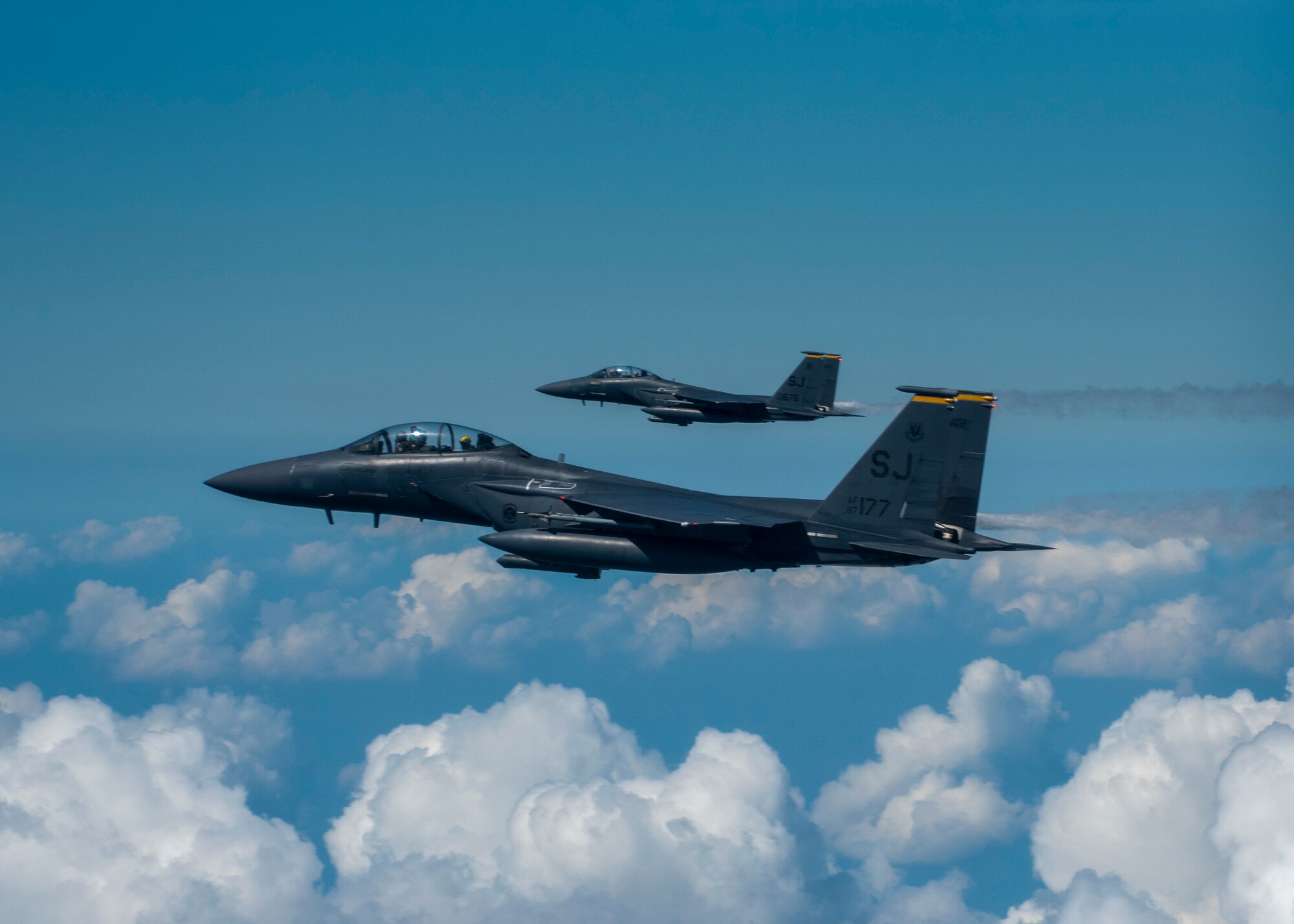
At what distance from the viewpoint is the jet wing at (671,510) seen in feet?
108

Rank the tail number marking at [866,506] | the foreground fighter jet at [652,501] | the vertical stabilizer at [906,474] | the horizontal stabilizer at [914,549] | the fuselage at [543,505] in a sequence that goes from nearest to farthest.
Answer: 1. the horizontal stabilizer at [914,549]
2. the vertical stabilizer at [906,474]
3. the foreground fighter jet at [652,501]
4. the tail number marking at [866,506]
5. the fuselage at [543,505]

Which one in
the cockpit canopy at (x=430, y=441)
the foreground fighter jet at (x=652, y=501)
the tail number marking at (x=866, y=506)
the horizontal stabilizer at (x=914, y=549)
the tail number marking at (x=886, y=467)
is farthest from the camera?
the cockpit canopy at (x=430, y=441)

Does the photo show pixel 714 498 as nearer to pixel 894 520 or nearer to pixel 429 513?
pixel 894 520

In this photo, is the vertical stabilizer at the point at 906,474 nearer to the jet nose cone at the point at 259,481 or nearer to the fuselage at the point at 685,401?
the jet nose cone at the point at 259,481

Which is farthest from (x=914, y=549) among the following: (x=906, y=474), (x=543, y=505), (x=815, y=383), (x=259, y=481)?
(x=815, y=383)

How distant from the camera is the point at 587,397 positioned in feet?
244

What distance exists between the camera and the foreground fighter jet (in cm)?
3303

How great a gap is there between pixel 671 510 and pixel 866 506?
580cm

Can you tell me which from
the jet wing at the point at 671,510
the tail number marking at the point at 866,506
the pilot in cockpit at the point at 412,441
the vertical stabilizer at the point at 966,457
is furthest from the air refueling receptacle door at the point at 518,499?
the vertical stabilizer at the point at 966,457

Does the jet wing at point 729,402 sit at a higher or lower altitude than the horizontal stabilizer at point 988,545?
higher

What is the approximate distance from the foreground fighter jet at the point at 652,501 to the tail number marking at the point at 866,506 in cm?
3

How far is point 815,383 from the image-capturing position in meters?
71.5

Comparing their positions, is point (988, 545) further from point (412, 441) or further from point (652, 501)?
point (412, 441)

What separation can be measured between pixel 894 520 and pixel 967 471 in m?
2.56
